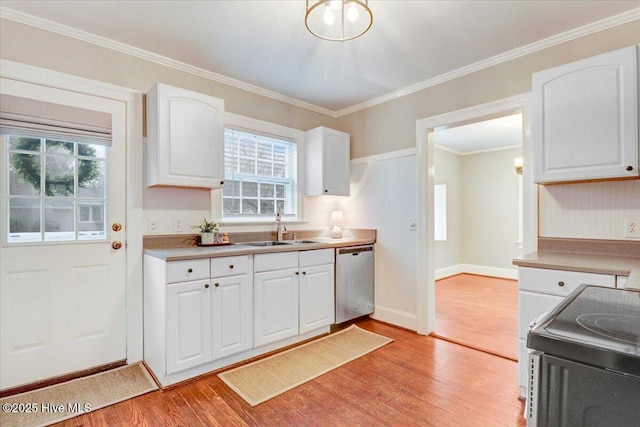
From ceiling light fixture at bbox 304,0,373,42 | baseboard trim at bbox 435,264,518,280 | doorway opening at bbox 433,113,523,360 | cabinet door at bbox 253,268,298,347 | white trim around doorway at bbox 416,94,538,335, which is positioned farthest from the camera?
baseboard trim at bbox 435,264,518,280

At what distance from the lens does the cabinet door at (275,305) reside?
2645mm

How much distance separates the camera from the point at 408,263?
3.40 m

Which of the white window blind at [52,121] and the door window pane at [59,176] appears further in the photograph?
the door window pane at [59,176]

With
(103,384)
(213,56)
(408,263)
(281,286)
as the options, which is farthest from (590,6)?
(103,384)

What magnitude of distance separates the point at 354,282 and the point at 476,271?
13.2 ft

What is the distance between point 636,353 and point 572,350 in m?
0.10

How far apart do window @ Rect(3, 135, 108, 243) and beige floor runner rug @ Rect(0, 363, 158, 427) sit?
3.36 ft

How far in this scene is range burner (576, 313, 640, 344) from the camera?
70cm

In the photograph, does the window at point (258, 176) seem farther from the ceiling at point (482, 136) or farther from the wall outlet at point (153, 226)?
the ceiling at point (482, 136)

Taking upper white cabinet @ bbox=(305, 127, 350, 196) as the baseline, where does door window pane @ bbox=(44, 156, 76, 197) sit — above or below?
below

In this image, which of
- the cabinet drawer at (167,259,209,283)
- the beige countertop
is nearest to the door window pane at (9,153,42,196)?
the cabinet drawer at (167,259,209,283)

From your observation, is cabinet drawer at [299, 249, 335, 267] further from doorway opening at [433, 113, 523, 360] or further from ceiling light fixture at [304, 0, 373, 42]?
doorway opening at [433, 113, 523, 360]

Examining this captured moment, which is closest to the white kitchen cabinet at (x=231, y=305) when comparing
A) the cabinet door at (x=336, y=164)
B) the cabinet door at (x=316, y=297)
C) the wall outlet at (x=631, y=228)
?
the cabinet door at (x=316, y=297)

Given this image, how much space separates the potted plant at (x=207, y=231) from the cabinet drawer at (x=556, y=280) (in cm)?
238
